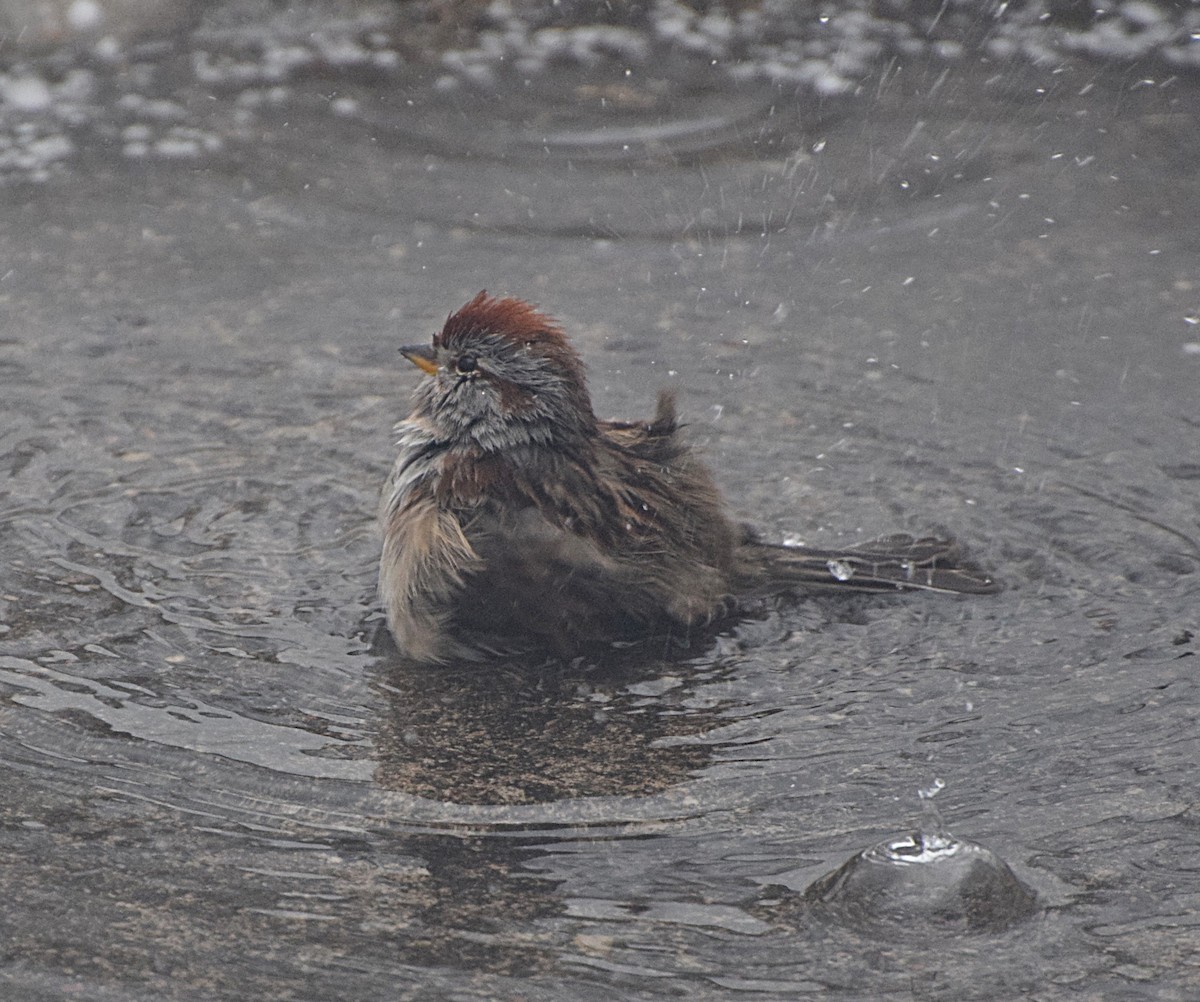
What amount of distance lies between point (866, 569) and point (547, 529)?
100 centimetres

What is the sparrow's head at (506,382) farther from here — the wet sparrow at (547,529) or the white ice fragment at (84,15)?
the white ice fragment at (84,15)

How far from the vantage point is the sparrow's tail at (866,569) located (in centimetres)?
521

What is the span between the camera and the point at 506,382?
5.17 m

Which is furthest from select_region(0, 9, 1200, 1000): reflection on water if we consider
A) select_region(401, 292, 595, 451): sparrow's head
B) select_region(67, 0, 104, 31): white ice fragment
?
select_region(67, 0, 104, 31): white ice fragment

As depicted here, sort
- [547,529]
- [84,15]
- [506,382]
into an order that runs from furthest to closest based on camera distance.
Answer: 1. [84,15]
2. [506,382]
3. [547,529]

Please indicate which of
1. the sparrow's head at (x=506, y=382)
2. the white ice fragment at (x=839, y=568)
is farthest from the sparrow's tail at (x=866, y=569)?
the sparrow's head at (x=506, y=382)

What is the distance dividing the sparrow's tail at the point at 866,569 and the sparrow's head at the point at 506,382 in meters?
0.67

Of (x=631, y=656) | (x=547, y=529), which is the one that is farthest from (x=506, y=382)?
(x=631, y=656)

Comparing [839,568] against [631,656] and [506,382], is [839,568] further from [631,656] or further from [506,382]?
[506,382]

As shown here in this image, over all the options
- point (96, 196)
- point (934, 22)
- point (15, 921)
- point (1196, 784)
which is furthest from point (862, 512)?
point (934, 22)

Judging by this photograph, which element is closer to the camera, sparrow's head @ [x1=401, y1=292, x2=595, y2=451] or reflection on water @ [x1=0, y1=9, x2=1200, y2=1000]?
reflection on water @ [x1=0, y1=9, x2=1200, y2=1000]

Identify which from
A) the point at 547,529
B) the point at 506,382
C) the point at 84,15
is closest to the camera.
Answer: the point at 547,529

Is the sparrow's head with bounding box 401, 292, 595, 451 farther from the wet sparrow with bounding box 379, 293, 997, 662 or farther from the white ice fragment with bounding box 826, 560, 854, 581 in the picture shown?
the white ice fragment with bounding box 826, 560, 854, 581

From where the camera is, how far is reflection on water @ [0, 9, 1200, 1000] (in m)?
3.63
